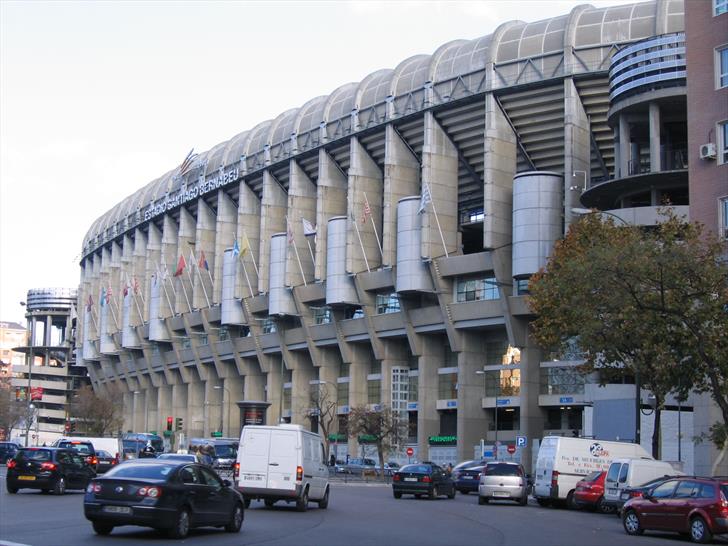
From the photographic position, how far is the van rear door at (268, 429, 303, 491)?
28562 millimetres

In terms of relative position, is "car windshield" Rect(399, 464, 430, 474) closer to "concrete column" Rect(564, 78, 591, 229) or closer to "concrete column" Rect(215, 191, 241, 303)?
"concrete column" Rect(564, 78, 591, 229)

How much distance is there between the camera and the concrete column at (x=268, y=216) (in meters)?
96.1

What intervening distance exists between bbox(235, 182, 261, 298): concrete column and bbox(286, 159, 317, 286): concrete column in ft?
24.0

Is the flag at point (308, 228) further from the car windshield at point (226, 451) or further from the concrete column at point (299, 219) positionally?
the car windshield at point (226, 451)

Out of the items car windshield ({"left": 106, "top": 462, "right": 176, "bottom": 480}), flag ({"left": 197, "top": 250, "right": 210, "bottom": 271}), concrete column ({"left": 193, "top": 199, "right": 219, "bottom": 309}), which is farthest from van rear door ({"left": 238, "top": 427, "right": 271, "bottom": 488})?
concrete column ({"left": 193, "top": 199, "right": 219, "bottom": 309})

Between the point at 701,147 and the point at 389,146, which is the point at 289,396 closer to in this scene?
the point at 389,146

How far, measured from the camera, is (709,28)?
44.4 metres

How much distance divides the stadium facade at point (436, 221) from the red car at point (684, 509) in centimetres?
2770

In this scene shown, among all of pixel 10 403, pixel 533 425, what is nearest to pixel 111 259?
pixel 10 403

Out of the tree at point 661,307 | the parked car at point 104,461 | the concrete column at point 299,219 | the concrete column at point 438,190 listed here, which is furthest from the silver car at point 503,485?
the concrete column at point 299,219

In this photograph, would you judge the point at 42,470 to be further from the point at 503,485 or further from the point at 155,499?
the point at 503,485

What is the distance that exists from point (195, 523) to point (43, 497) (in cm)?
1364

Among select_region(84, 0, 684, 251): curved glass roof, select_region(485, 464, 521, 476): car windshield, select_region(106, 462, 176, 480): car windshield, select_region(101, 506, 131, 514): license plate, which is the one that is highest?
select_region(84, 0, 684, 251): curved glass roof

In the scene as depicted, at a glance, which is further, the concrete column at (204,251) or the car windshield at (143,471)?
the concrete column at (204,251)
